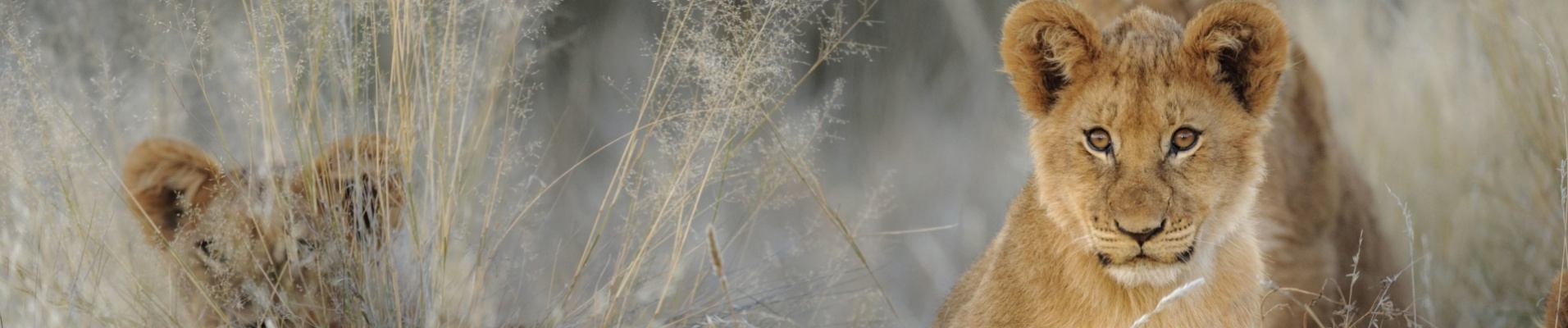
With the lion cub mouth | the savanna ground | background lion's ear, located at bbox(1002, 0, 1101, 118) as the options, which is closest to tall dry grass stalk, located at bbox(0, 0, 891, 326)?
the savanna ground

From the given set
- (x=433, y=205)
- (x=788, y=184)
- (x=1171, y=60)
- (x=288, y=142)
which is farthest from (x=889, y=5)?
(x=1171, y=60)

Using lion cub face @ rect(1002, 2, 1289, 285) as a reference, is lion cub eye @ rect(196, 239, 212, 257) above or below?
below

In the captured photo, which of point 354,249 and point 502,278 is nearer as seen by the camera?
point 354,249

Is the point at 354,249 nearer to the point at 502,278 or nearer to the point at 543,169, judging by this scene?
the point at 502,278

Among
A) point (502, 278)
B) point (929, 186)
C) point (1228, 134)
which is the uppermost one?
point (1228, 134)

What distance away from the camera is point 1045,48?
2.75 metres

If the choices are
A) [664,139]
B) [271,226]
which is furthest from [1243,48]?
[271,226]

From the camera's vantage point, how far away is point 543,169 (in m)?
6.44

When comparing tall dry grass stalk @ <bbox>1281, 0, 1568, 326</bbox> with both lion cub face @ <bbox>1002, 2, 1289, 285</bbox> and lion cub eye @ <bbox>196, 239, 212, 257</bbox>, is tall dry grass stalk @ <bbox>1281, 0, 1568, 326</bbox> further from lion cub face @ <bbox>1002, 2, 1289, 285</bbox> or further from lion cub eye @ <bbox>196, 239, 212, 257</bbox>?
lion cub eye @ <bbox>196, 239, 212, 257</bbox>

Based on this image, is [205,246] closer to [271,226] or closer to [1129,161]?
[271,226]

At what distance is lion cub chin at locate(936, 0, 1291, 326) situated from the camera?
8.40ft

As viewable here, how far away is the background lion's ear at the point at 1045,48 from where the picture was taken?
2.68 metres

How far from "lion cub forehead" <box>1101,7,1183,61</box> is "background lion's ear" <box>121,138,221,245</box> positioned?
202 centimetres

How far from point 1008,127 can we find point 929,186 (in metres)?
0.42
